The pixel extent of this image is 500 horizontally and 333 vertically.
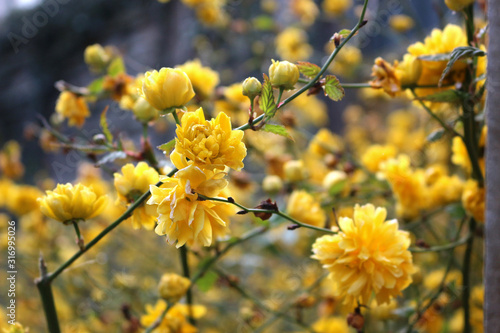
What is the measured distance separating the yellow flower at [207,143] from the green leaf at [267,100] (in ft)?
0.17

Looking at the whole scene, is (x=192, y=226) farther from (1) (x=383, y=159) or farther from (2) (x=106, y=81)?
(1) (x=383, y=159)

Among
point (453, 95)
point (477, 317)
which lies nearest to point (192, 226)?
point (453, 95)

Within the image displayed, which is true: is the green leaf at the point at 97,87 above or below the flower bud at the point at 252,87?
above

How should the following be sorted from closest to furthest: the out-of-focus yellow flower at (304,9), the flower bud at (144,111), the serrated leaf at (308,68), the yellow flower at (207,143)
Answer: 1. the yellow flower at (207,143)
2. the serrated leaf at (308,68)
3. the flower bud at (144,111)
4. the out-of-focus yellow flower at (304,9)

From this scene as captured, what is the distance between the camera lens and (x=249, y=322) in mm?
783

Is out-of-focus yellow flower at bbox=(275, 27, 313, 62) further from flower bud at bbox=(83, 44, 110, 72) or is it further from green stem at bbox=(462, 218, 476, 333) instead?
green stem at bbox=(462, 218, 476, 333)

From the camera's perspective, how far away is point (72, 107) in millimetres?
752

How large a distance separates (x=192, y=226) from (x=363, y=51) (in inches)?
82.3

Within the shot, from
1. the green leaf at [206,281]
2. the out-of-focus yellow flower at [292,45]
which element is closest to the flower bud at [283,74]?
the green leaf at [206,281]

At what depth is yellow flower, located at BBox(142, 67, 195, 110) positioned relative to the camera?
0.45 meters

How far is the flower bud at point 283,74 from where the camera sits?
46 centimetres

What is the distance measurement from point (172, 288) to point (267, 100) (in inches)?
12.1

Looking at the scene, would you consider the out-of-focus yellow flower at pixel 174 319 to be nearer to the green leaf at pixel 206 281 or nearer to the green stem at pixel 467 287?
the green leaf at pixel 206 281

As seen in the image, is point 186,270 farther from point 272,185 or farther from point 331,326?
point 331,326
